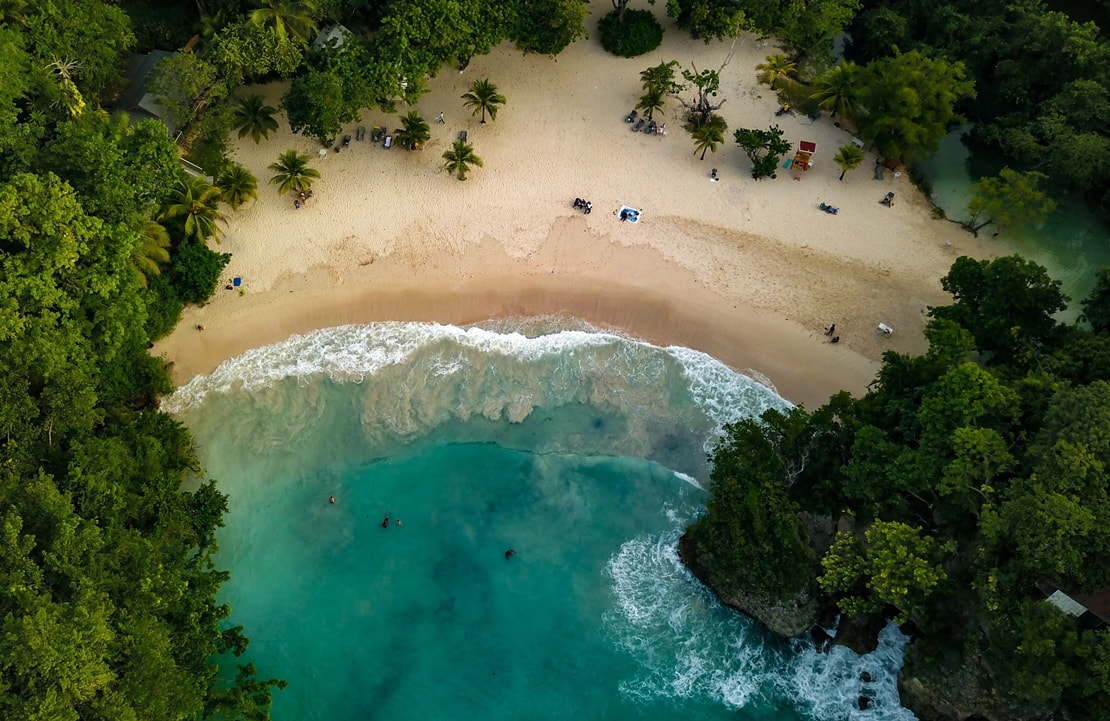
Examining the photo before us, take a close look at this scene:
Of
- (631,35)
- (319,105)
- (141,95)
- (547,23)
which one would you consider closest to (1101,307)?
(631,35)

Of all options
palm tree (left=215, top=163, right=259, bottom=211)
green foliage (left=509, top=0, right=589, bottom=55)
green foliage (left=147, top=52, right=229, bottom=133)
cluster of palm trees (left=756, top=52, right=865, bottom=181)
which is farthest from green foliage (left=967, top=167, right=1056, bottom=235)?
green foliage (left=147, top=52, right=229, bottom=133)

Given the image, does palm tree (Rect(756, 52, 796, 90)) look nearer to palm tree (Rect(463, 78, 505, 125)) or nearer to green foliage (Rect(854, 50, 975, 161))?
green foliage (Rect(854, 50, 975, 161))

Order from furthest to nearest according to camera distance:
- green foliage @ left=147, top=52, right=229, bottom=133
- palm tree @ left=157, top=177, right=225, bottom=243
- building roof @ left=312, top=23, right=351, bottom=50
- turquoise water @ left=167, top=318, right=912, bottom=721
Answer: building roof @ left=312, top=23, right=351, bottom=50, green foliage @ left=147, top=52, right=229, bottom=133, palm tree @ left=157, top=177, right=225, bottom=243, turquoise water @ left=167, top=318, right=912, bottom=721

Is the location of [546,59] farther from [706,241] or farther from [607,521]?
[607,521]

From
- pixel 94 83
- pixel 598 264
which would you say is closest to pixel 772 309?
pixel 598 264

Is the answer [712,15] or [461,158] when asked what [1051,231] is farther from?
[461,158]
